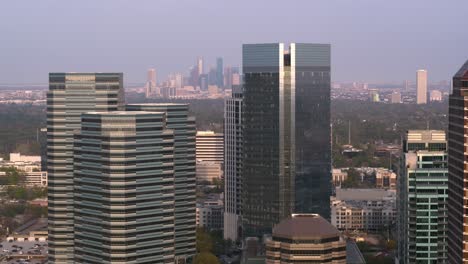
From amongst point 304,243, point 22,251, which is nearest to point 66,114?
point 22,251

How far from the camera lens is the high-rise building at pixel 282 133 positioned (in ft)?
197

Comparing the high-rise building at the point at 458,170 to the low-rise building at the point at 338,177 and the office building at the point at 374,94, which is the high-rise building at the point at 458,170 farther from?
the office building at the point at 374,94

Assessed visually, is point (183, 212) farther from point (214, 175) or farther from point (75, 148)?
point (214, 175)

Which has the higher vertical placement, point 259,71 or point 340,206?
point 259,71

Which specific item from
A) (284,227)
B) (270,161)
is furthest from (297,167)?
(284,227)

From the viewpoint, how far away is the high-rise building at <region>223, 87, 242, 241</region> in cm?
6444

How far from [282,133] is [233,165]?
20.9ft

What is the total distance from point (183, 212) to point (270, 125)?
25.1 feet

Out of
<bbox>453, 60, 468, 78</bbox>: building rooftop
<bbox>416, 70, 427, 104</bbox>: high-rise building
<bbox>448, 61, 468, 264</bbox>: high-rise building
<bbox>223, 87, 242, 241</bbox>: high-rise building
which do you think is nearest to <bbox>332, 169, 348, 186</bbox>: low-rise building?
<bbox>223, 87, 242, 241</bbox>: high-rise building

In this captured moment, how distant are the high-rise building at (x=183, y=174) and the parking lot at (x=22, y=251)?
481 inches

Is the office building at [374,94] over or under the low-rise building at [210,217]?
over

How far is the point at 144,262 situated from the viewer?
151ft

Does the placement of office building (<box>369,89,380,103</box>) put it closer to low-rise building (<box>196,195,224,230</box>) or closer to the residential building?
the residential building

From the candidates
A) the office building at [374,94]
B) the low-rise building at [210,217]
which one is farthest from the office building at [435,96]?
the low-rise building at [210,217]
